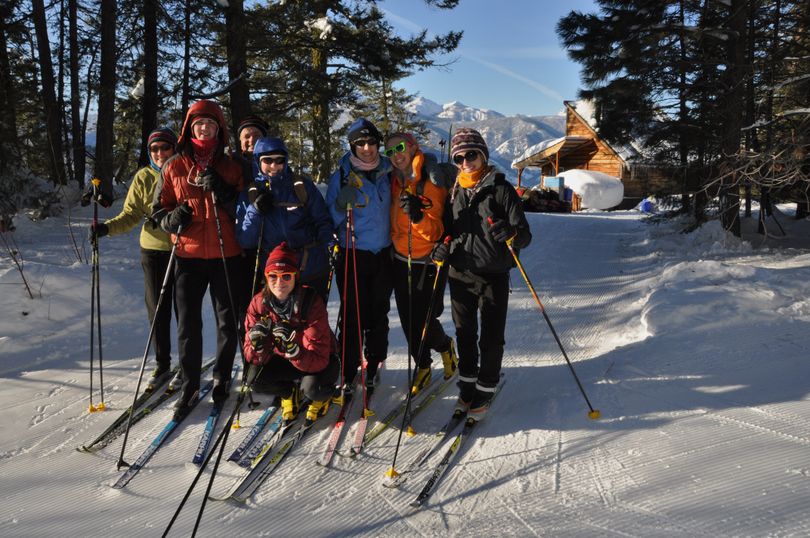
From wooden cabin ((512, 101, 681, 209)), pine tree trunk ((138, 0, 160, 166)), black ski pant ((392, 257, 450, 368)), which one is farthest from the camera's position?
wooden cabin ((512, 101, 681, 209))

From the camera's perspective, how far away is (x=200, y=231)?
11.8ft

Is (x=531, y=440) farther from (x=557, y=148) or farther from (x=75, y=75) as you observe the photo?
(x=557, y=148)

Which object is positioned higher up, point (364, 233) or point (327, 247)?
point (364, 233)

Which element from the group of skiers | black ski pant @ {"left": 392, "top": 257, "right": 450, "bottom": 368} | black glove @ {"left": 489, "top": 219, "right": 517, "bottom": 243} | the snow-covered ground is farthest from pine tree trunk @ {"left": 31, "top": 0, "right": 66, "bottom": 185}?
black glove @ {"left": 489, "top": 219, "right": 517, "bottom": 243}

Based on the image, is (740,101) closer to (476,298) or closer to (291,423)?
(476,298)

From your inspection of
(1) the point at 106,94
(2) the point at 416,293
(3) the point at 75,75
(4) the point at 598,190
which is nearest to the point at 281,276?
(2) the point at 416,293

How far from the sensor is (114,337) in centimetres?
553

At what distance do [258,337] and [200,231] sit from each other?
1.01 metres

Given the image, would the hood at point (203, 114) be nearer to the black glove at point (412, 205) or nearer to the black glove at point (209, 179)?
the black glove at point (209, 179)

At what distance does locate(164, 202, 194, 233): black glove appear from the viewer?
11.2ft

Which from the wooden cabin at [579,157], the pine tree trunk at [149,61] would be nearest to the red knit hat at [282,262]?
the pine tree trunk at [149,61]

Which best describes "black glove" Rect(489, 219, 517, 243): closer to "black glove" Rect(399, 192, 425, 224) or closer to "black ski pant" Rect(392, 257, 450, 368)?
"black glove" Rect(399, 192, 425, 224)

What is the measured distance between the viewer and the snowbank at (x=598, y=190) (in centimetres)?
2553

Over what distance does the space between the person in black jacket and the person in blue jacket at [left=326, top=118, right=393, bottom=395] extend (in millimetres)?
482
